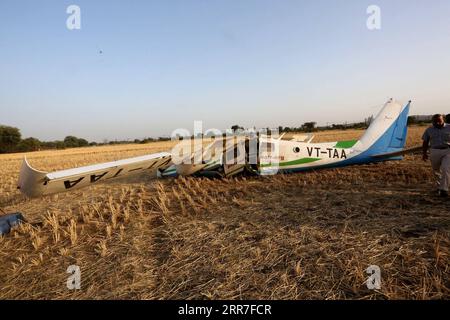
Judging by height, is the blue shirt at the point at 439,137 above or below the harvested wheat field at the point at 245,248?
above

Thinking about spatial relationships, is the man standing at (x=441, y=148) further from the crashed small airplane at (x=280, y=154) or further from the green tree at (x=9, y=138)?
the green tree at (x=9, y=138)

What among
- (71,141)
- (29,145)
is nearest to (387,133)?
(29,145)

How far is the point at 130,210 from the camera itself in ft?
21.0

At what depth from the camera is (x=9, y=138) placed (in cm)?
5575

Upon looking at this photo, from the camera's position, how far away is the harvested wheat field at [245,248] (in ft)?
9.51

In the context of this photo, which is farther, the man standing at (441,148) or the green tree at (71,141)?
the green tree at (71,141)

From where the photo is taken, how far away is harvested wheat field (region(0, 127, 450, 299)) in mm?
2898

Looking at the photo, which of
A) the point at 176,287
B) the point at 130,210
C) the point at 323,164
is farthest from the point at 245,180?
the point at 176,287

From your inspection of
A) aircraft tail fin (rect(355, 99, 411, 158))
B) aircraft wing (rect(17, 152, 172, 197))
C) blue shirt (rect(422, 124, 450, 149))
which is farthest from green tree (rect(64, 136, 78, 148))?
blue shirt (rect(422, 124, 450, 149))

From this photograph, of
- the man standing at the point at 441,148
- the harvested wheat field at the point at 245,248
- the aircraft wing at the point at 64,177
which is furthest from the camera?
the man standing at the point at 441,148

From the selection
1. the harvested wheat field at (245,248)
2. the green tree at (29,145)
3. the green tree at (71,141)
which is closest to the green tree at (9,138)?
the green tree at (29,145)

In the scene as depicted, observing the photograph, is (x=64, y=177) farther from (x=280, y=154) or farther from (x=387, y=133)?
(x=387, y=133)

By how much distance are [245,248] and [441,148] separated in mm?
5253

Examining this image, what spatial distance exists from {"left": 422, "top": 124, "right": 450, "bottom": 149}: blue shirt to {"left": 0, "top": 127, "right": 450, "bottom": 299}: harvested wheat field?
3.80ft
